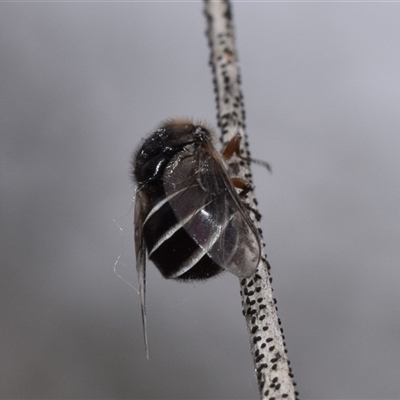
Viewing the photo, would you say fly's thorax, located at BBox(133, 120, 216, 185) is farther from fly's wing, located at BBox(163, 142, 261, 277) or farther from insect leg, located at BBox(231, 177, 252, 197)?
insect leg, located at BBox(231, 177, 252, 197)

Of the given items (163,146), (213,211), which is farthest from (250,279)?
(163,146)

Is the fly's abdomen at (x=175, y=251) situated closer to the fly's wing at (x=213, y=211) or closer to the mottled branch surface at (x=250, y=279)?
the fly's wing at (x=213, y=211)

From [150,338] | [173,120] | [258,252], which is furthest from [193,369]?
[258,252]

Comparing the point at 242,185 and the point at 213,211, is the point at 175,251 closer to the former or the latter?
the point at 213,211

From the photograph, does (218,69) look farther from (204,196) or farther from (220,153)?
(204,196)

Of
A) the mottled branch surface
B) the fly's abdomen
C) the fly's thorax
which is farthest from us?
the fly's thorax

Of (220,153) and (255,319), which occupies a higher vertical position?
(220,153)

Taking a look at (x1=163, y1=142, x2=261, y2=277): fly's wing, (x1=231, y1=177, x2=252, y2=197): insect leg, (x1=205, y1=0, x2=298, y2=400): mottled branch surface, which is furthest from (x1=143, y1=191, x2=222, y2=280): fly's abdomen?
(x1=231, y1=177, x2=252, y2=197): insect leg
